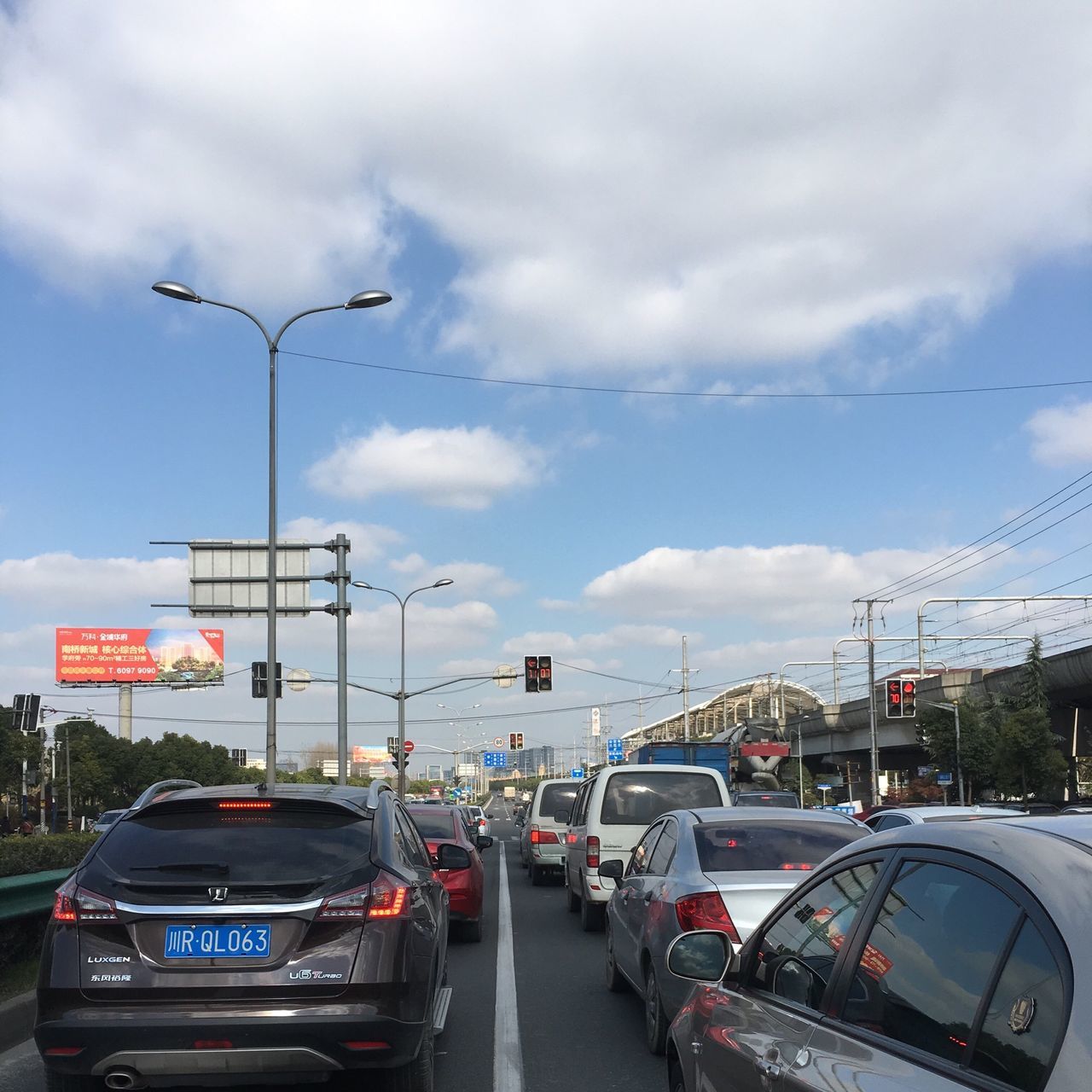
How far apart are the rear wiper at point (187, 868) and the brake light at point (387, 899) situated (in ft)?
2.20

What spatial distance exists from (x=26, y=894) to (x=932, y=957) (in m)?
8.35

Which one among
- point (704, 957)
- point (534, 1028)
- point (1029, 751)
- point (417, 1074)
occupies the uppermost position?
point (704, 957)

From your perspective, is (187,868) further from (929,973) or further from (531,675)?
(531,675)

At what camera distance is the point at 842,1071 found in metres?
2.68

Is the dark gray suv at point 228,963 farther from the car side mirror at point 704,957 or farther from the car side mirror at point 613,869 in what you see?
the car side mirror at point 613,869

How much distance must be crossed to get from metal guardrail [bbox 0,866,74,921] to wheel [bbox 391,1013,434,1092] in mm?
3886

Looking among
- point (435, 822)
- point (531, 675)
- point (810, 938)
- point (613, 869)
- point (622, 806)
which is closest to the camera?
point (810, 938)

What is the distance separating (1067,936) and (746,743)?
128ft

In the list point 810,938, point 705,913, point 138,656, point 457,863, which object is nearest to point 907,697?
point 457,863

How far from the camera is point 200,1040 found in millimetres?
5184

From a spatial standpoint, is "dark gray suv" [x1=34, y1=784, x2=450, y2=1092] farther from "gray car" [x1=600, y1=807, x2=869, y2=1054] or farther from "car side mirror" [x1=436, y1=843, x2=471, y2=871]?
"car side mirror" [x1=436, y1=843, x2=471, y2=871]

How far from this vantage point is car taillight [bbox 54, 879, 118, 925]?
5391 mm

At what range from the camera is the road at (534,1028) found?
22.8ft

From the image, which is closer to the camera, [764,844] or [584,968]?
[764,844]
